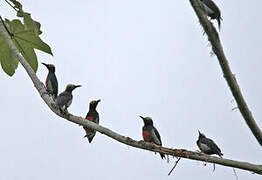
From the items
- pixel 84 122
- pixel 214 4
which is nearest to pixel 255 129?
pixel 84 122

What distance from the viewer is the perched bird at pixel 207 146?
7.68 meters

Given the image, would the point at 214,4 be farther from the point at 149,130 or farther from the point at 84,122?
the point at 149,130

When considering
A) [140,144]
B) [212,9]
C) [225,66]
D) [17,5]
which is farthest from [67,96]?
[225,66]

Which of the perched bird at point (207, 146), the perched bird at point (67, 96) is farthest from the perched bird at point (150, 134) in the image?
the perched bird at point (67, 96)

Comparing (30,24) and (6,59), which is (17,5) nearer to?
(30,24)

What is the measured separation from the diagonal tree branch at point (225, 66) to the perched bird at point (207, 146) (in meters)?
6.11

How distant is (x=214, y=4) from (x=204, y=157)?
160 cm

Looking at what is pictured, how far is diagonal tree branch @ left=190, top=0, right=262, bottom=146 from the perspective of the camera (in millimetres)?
1415

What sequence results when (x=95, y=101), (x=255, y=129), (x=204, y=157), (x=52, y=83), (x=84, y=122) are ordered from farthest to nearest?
1. (x=95, y=101)
2. (x=52, y=83)
3. (x=84, y=122)
4. (x=204, y=157)
5. (x=255, y=129)

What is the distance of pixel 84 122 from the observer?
2301 mm

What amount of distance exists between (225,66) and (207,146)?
6757 millimetres

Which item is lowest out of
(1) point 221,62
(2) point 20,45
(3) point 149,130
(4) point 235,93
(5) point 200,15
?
(3) point 149,130

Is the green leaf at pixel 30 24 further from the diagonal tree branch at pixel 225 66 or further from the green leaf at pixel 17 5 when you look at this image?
the diagonal tree branch at pixel 225 66

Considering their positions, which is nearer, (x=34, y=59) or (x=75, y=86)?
(x=34, y=59)
